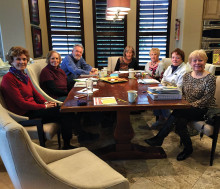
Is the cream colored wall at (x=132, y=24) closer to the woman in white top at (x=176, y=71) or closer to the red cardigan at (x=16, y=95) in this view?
the woman in white top at (x=176, y=71)

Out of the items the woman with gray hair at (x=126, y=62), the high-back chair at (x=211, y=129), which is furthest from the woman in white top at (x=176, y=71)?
the woman with gray hair at (x=126, y=62)

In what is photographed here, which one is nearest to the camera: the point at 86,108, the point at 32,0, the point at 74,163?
the point at 74,163

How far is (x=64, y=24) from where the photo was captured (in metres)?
4.45

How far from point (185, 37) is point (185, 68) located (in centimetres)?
201

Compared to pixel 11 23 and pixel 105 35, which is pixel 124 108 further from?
pixel 105 35

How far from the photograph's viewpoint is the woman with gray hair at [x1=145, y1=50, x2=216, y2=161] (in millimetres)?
1992

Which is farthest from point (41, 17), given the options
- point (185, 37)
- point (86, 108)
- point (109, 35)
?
point (86, 108)

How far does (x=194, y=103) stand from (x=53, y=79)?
1.68 meters

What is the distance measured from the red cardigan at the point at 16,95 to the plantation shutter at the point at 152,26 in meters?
3.40

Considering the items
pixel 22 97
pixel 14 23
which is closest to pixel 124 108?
pixel 22 97

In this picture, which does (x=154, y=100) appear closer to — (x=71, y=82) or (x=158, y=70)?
(x=158, y=70)

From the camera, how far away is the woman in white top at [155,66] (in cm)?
318

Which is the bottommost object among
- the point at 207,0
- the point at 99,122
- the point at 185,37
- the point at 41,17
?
the point at 99,122

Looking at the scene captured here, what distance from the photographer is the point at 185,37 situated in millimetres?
4168
